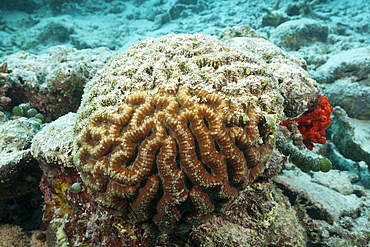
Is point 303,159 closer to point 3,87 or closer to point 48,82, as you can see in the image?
point 48,82

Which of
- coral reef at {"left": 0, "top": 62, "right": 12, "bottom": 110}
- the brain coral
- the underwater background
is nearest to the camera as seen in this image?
the brain coral

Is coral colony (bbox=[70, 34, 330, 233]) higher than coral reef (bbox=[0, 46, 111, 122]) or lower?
higher

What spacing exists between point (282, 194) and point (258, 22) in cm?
1168

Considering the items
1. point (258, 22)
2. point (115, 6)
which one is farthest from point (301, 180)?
point (115, 6)

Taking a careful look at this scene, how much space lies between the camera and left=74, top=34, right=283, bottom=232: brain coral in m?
1.97

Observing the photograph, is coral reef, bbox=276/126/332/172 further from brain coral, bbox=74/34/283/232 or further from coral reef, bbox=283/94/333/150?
brain coral, bbox=74/34/283/232

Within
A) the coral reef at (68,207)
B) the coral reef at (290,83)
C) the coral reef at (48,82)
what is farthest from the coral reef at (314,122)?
the coral reef at (48,82)

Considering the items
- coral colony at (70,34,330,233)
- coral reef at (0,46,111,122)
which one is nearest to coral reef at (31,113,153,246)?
coral colony at (70,34,330,233)

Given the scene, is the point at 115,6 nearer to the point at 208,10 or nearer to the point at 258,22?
the point at 208,10

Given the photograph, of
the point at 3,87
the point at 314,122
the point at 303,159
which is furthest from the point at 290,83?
the point at 3,87

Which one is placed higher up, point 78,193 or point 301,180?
point 78,193

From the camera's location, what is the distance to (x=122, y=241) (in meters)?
2.50

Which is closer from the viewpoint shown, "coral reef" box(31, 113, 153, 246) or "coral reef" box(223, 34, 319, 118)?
"coral reef" box(31, 113, 153, 246)

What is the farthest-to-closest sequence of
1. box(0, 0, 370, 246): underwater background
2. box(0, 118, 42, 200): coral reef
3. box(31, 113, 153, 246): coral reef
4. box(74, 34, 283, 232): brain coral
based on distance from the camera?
box(0, 118, 42, 200): coral reef → box(0, 0, 370, 246): underwater background → box(31, 113, 153, 246): coral reef → box(74, 34, 283, 232): brain coral
